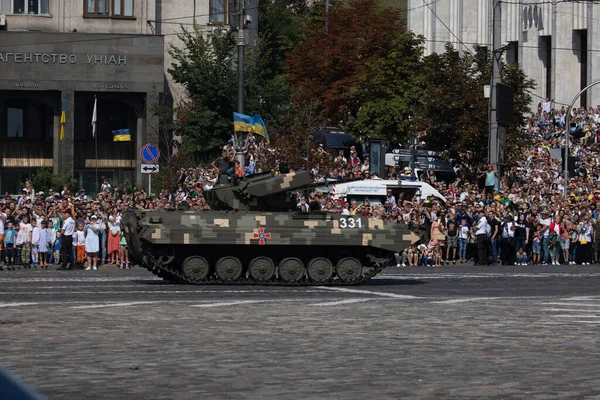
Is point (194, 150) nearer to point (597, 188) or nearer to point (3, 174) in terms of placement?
point (3, 174)

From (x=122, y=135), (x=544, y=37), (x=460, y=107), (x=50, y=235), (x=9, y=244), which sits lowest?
(x=9, y=244)

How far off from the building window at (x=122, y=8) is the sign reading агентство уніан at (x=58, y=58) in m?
2.60

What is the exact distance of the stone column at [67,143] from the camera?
55500mm

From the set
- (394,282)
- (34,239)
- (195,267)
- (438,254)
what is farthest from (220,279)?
(438,254)

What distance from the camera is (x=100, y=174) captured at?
59.0 m

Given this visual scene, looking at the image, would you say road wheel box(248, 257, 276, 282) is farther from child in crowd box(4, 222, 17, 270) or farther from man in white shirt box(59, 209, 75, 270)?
child in crowd box(4, 222, 17, 270)

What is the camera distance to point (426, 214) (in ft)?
122

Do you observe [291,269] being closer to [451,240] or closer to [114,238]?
[114,238]

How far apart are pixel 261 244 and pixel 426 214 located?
11.6m

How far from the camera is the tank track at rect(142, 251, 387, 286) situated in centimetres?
2641

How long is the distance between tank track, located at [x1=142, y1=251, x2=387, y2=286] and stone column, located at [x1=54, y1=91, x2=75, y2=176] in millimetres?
29158

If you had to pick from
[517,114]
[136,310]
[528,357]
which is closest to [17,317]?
[136,310]

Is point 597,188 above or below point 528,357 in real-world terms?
above

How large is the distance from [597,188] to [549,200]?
12.8ft
